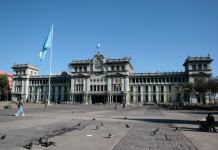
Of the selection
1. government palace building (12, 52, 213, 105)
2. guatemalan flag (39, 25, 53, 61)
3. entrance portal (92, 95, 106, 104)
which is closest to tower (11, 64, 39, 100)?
government palace building (12, 52, 213, 105)

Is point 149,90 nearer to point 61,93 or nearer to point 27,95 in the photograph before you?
point 61,93

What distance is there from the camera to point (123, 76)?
13050 cm

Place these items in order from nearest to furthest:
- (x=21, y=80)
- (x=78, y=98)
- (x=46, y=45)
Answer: (x=46, y=45)
(x=78, y=98)
(x=21, y=80)

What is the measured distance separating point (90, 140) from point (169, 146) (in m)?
3.59

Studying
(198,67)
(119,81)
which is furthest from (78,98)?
(198,67)

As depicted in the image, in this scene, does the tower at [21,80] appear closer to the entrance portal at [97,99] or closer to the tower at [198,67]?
the entrance portal at [97,99]

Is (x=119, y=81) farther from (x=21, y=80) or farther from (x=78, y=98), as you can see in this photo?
(x=21, y=80)

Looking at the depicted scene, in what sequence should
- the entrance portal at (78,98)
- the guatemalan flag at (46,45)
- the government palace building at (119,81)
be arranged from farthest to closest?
the entrance portal at (78,98) → the government palace building at (119,81) → the guatemalan flag at (46,45)

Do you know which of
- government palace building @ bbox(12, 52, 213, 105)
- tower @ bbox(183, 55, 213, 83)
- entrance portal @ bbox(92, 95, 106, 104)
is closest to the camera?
tower @ bbox(183, 55, 213, 83)

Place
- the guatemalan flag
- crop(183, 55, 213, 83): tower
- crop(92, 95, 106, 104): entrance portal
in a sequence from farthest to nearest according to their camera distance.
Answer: crop(92, 95, 106, 104): entrance portal, crop(183, 55, 213, 83): tower, the guatemalan flag

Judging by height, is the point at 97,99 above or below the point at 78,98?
below

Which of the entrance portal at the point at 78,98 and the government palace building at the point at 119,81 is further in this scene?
the entrance portal at the point at 78,98

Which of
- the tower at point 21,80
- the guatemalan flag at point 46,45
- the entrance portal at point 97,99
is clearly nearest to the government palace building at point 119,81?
the entrance portal at point 97,99

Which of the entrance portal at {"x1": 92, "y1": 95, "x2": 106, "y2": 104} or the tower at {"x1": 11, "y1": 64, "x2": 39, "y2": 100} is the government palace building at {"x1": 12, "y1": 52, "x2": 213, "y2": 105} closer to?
the entrance portal at {"x1": 92, "y1": 95, "x2": 106, "y2": 104}
